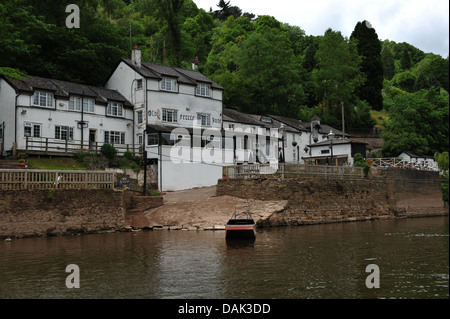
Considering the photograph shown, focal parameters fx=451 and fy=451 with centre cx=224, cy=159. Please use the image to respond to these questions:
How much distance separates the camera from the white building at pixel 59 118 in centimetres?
4397

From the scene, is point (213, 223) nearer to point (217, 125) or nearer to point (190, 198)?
point (190, 198)

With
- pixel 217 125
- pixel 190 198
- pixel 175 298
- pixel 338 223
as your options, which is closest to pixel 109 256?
pixel 175 298

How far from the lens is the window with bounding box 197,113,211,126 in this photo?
56.6 meters

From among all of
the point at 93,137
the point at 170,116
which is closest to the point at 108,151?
the point at 93,137

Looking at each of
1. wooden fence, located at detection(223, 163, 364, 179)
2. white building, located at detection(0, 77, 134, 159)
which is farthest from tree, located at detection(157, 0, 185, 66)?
wooden fence, located at detection(223, 163, 364, 179)

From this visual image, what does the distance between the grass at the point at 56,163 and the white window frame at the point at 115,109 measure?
887 centimetres

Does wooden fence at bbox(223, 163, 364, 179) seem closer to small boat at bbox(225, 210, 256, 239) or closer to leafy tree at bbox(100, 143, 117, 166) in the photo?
leafy tree at bbox(100, 143, 117, 166)

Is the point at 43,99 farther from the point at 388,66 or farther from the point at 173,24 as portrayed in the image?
the point at 388,66

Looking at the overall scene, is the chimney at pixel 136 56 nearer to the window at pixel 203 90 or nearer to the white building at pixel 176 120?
the white building at pixel 176 120

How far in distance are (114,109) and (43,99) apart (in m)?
8.22

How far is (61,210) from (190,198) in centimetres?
1364

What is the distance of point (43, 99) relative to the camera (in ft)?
151

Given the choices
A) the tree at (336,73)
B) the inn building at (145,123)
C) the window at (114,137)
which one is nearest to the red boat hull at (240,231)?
the inn building at (145,123)
